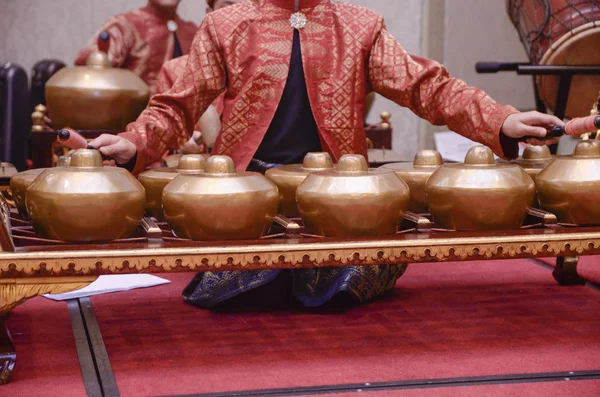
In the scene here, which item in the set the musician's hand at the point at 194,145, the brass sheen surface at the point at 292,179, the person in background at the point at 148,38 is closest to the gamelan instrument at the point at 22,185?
the brass sheen surface at the point at 292,179

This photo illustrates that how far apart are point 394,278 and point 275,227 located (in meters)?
0.50

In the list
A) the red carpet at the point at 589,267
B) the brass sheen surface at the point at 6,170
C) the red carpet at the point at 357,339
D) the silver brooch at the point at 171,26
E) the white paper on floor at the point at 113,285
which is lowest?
the red carpet at the point at 589,267

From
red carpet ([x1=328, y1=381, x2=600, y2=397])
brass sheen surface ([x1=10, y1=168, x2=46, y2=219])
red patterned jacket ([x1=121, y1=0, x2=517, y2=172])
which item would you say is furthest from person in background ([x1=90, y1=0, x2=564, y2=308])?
red carpet ([x1=328, y1=381, x2=600, y2=397])

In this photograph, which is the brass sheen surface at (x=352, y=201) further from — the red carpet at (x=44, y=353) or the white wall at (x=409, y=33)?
the white wall at (x=409, y=33)

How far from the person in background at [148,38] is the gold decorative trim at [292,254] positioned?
309cm

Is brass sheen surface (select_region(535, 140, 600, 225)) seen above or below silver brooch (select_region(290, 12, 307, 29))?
below

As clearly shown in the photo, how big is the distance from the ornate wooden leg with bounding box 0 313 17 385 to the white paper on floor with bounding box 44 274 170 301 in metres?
0.53

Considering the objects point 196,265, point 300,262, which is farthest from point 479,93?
point 196,265

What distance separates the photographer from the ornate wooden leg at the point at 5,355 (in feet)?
4.51

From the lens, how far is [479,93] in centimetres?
182

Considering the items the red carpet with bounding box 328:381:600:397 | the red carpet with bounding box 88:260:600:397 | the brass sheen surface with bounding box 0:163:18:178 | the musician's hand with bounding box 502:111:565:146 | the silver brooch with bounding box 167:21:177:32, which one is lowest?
the red carpet with bounding box 88:260:600:397

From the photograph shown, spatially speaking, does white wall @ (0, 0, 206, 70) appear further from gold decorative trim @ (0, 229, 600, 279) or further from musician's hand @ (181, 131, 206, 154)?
gold decorative trim @ (0, 229, 600, 279)

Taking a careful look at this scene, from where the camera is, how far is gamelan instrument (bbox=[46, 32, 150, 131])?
298cm

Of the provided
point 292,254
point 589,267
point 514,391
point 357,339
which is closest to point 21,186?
point 292,254
